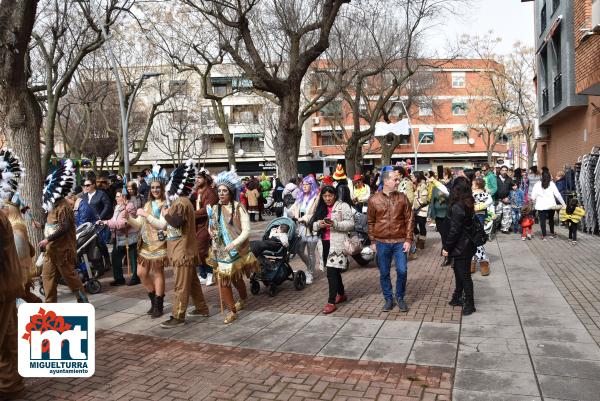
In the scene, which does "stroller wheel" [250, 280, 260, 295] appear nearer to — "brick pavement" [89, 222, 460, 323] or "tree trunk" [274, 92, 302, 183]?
"brick pavement" [89, 222, 460, 323]

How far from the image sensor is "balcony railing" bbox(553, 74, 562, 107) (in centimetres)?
1736

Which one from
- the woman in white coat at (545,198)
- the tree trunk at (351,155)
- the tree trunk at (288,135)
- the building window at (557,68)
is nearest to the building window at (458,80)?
the tree trunk at (351,155)

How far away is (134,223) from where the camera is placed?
21.5 ft

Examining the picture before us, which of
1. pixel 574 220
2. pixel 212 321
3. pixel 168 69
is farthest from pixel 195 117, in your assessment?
pixel 212 321

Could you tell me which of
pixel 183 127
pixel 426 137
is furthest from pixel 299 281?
pixel 426 137

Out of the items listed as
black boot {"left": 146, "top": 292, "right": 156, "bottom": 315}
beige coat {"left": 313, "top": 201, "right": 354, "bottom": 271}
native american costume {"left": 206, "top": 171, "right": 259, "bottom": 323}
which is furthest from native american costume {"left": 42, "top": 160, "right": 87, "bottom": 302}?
beige coat {"left": 313, "top": 201, "right": 354, "bottom": 271}

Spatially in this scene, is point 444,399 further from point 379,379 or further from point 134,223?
point 134,223

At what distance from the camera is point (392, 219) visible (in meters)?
6.19

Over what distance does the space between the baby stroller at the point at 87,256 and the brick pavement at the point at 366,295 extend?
246 mm

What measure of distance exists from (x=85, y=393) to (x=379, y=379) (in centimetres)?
255

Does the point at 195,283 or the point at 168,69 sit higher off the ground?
the point at 168,69

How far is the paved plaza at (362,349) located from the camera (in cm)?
416

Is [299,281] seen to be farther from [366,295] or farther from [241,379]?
[241,379]

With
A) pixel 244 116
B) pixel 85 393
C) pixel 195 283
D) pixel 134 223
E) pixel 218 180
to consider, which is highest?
pixel 244 116
